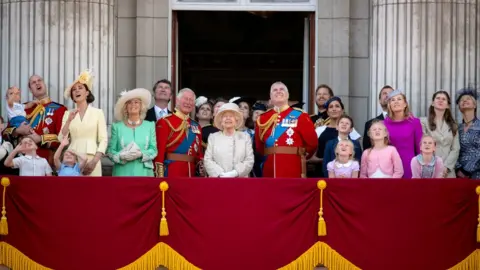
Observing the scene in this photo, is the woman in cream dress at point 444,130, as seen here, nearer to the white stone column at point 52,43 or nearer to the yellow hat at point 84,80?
the yellow hat at point 84,80

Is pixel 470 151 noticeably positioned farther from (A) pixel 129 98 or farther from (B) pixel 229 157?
(A) pixel 129 98

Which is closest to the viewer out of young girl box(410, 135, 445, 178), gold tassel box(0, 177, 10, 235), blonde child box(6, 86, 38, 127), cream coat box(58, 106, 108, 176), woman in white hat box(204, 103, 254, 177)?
gold tassel box(0, 177, 10, 235)

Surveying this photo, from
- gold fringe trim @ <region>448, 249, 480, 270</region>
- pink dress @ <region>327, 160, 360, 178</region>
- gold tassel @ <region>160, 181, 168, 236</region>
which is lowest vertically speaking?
gold fringe trim @ <region>448, 249, 480, 270</region>

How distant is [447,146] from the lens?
17.8 meters

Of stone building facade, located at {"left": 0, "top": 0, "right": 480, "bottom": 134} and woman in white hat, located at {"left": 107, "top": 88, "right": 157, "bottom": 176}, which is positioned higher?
stone building facade, located at {"left": 0, "top": 0, "right": 480, "bottom": 134}

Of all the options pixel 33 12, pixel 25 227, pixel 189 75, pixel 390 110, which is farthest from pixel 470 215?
pixel 189 75

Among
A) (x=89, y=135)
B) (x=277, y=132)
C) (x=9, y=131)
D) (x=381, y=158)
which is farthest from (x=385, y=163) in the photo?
(x=9, y=131)

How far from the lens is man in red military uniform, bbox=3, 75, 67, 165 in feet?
58.2

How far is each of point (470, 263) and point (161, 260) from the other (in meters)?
3.46

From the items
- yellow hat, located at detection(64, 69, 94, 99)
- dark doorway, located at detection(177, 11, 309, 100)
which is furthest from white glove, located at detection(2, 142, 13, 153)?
dark doorway, located at detection(177, 11, 309, 100)

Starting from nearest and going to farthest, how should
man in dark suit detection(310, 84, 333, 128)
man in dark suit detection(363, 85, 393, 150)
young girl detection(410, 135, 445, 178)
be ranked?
1. young girl detection(410, 135, 445, 178)
2. man in dark suit detection(363, 85, 393, 150)
3. man in dark suit detection(310, 84, 333, 128)

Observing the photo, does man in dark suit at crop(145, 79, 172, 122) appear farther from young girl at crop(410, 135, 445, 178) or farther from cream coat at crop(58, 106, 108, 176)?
young girl at crop(410, 135, 445, 178)

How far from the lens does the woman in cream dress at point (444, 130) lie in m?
17.7

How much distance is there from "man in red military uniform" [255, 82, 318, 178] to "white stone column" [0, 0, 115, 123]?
9.35ft
